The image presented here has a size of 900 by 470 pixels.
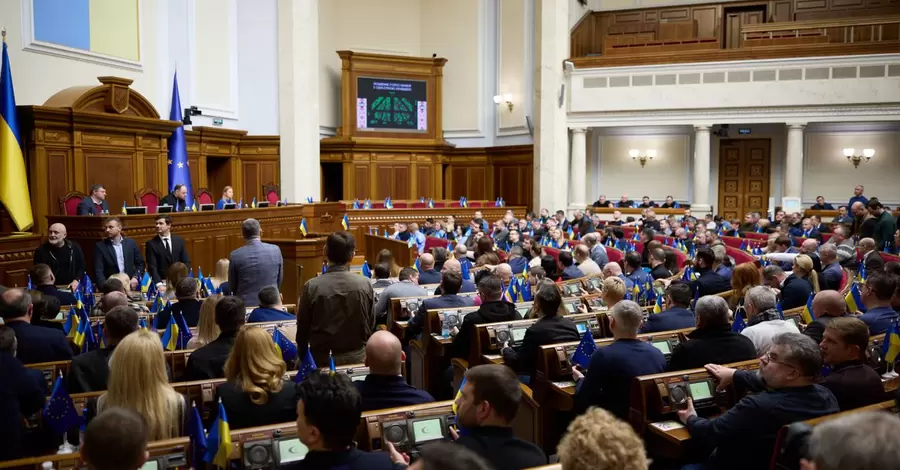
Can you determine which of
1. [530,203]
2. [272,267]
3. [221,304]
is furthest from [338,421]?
[530,203]

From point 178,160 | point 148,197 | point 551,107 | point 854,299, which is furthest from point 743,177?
point 148,197

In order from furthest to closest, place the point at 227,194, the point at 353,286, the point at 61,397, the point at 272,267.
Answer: the point at 227,194
the point at 272,267
the point at 353,286
the point at 61,397

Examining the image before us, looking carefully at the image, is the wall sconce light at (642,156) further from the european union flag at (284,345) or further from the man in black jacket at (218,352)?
the man in black jacket at (218,352)

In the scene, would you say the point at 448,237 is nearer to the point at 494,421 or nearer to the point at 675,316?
the point at 675,316

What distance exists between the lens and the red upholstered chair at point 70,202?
10.5 metres

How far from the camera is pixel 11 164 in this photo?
9.67 metres

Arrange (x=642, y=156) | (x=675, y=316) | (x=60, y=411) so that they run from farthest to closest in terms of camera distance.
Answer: (x=642, y=156)
(x=675, y=316)
(x=60, y=411)

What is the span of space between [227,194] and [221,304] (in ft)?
29.5

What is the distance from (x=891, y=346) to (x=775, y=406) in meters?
1.96

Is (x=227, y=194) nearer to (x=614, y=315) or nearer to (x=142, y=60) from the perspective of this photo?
(x=142, y=60)

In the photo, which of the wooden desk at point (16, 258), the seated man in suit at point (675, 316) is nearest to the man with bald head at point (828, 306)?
the seated man in suit at point (675, 316)

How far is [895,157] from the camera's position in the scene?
18.2 meters

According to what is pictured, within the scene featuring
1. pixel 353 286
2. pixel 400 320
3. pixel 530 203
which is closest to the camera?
pixel 353 286

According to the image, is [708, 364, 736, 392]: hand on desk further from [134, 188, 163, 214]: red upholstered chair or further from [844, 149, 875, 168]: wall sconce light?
[844, 149, 875, 168]: wall sconce light
